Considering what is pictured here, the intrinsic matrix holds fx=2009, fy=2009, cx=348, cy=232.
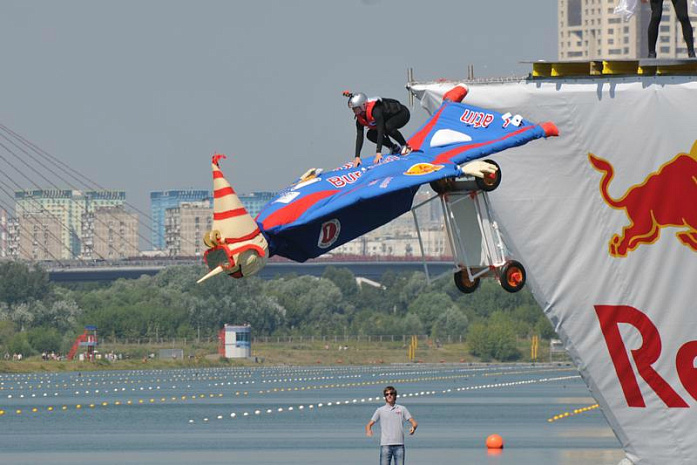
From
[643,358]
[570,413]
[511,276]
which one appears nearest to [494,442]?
[570,413]

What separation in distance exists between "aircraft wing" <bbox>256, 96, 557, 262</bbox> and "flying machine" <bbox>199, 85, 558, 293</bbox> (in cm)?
1

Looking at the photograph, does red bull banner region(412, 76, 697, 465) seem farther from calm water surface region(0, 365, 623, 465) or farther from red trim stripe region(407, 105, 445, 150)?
calm water surface region(0, 365, 623, 465)

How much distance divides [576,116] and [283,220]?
15.2m

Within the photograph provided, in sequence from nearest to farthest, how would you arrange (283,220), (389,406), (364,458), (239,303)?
1. (283,220)
2. (389,406)
3. (364,458)
4. (239,303)

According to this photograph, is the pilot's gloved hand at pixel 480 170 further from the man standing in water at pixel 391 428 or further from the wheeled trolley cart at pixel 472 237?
the man standing in water at pixel 391 428

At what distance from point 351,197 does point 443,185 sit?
94.7 inches

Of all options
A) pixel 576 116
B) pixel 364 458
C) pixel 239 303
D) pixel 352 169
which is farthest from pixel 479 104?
pixel 239 303

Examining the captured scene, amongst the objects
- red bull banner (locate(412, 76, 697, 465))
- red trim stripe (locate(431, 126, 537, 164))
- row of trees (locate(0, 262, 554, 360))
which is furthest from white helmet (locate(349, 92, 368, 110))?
row of trees (locate(0, 262, 554, 360))

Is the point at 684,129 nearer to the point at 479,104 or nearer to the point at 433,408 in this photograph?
the point at 479,104

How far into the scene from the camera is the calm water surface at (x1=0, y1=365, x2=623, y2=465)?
6103 cm

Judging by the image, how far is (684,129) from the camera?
3653 centimetres

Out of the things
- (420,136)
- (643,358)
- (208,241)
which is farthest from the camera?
(643,358)

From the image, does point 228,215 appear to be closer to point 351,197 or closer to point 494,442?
point 351,197

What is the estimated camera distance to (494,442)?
210 ft
